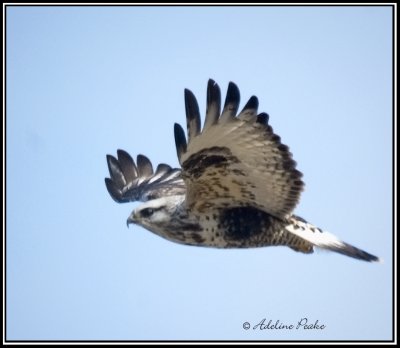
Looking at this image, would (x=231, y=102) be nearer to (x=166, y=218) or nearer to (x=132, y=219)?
(x=166, y=218)

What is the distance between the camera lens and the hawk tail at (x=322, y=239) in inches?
304

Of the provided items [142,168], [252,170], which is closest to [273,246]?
[252,170]

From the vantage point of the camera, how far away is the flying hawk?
6.81m

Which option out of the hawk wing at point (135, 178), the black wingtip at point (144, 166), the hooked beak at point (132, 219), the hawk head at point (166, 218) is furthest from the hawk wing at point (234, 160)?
the black wingtip at point (144, 166)

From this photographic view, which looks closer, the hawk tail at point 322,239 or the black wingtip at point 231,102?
the black wingtip at point 231,102

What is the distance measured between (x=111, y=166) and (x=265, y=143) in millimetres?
3703

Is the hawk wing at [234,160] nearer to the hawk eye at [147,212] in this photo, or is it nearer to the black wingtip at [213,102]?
the black wingtip at [213,102]

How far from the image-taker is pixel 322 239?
309 inches

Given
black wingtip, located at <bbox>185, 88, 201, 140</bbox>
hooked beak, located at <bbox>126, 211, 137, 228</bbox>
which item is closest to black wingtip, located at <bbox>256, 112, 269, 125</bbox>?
black wingtip, located at <bbox>185, 88, 201, 140</bbox>

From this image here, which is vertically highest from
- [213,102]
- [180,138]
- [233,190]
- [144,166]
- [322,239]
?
[213,102]

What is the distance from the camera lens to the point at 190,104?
6719mm

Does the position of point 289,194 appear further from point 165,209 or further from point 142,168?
point 142,168

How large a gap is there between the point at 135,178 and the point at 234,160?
3212 mm

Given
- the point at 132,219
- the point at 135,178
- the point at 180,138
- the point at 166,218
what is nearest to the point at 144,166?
the point at 135,178
